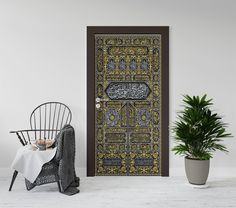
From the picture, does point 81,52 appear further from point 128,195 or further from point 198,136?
point 128,195

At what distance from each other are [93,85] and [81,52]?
52cm

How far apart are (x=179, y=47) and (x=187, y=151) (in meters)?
1.54

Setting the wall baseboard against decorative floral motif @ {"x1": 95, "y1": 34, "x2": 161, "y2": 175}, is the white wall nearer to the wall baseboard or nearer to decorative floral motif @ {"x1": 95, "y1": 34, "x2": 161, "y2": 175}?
the wall baseboard

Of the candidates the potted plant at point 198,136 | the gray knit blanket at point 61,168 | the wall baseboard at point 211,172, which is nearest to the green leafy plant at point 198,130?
the potted plant at point 198,136

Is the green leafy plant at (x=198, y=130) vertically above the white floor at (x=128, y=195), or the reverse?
the green leafy plant at (x=198, y=130)

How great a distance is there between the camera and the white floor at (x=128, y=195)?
3984 millimetres

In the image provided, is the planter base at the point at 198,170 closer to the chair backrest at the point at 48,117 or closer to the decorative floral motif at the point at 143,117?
the decorative floral motif at the point at 143,117

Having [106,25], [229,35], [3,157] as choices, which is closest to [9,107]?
[3,157]

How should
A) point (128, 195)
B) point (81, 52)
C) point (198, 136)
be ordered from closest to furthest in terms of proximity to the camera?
point (128, 195), point (198, 136), point (81, 52)

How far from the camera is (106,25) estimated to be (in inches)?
207

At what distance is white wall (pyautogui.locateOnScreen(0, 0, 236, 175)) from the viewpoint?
17.2 feet

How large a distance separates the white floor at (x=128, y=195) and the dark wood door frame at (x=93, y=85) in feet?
1.12

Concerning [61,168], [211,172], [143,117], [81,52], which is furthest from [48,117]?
[211,172]

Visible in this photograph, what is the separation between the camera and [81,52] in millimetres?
5270
